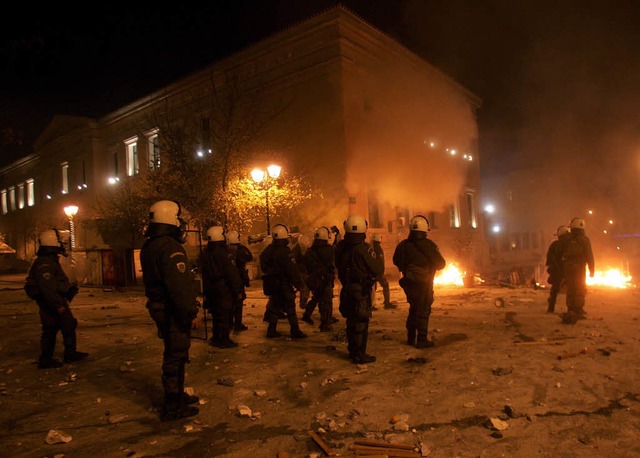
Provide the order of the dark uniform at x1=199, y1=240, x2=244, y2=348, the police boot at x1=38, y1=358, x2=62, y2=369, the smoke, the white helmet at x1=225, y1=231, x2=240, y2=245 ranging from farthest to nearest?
the smoke → the white helmet at x1=225, y1=231, x2=240, y2=245 → the dark uniform at x1=199, y1=240, x2=244, y2=348 → the police boot at x1=38, y1=358, x2=62, y2=369

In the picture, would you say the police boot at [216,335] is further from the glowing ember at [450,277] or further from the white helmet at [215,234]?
the glowing ember at [450,277]

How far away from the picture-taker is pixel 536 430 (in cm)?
382

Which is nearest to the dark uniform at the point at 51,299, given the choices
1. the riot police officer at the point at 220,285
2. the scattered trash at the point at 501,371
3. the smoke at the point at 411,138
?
the riot police officer at the point at 220,285

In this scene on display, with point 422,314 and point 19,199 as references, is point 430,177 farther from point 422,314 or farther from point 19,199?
point 19,199

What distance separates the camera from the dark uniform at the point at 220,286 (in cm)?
682

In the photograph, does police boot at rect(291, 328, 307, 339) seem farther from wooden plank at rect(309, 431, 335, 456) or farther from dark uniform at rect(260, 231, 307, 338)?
wooden plank at rect(309, 431, 335, 456)

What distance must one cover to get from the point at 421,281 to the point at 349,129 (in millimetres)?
13363

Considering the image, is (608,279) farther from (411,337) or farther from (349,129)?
(411,337)

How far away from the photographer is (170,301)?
4.19m

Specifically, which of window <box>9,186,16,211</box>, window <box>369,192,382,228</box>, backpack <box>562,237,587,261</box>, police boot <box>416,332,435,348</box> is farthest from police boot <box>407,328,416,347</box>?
window <box>9,186,16,211</box>

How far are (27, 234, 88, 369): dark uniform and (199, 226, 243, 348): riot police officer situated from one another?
1.84 metres

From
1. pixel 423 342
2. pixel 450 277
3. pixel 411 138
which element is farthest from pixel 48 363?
pixel 411 138

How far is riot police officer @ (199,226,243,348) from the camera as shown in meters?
6.82

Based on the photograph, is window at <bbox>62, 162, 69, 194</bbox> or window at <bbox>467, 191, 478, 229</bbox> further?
window at <bbox>62, 162, 69, 194</bbox>
